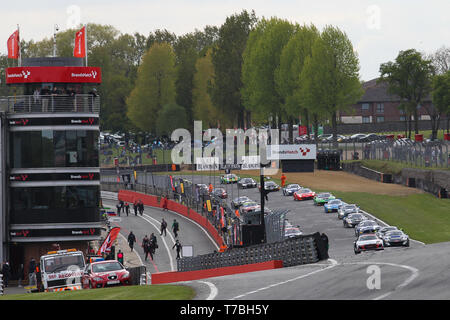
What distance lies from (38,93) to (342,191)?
37.8m

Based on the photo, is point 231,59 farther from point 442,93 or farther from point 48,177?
point 48,177

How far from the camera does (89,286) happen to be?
1219 inches

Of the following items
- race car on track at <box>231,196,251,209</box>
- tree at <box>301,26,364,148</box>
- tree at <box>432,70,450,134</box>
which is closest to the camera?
race car on track at <box>231,196,251,209</box>

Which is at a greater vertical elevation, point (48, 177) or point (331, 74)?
point (331, 74)

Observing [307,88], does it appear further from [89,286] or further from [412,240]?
[89,286]

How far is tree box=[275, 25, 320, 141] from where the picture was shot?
10744 cm

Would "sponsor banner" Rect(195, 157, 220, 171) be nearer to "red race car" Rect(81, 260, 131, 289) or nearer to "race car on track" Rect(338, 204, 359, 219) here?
"race car on track" Rect(338, 204, 359, 219)

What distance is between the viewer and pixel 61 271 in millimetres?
35000

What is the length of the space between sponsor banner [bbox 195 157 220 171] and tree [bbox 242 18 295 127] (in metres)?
16.7

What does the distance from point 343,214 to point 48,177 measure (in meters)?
24.4

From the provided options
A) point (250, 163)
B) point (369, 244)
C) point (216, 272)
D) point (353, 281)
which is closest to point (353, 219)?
point (369, 244)

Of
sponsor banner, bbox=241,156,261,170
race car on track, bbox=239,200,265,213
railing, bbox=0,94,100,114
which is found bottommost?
race car on track, bbox=239,200,265,213

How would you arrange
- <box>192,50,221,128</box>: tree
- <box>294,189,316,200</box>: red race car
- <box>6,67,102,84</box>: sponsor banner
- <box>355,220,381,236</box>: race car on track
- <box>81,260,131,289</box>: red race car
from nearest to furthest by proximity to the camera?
<box>81,260,131,289</box>: red race car → <box>6,67,102,84</box>: sponsor banner → <box>355,220,381,236</box>: race car on track → <box>294,189,316,200</box>: red race car → <box>192,50,221,128</box>: tree

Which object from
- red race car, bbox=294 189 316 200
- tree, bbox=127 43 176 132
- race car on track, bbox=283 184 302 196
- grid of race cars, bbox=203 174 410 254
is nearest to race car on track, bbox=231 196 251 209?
grid of race cars, bbox=203 174 410 254
